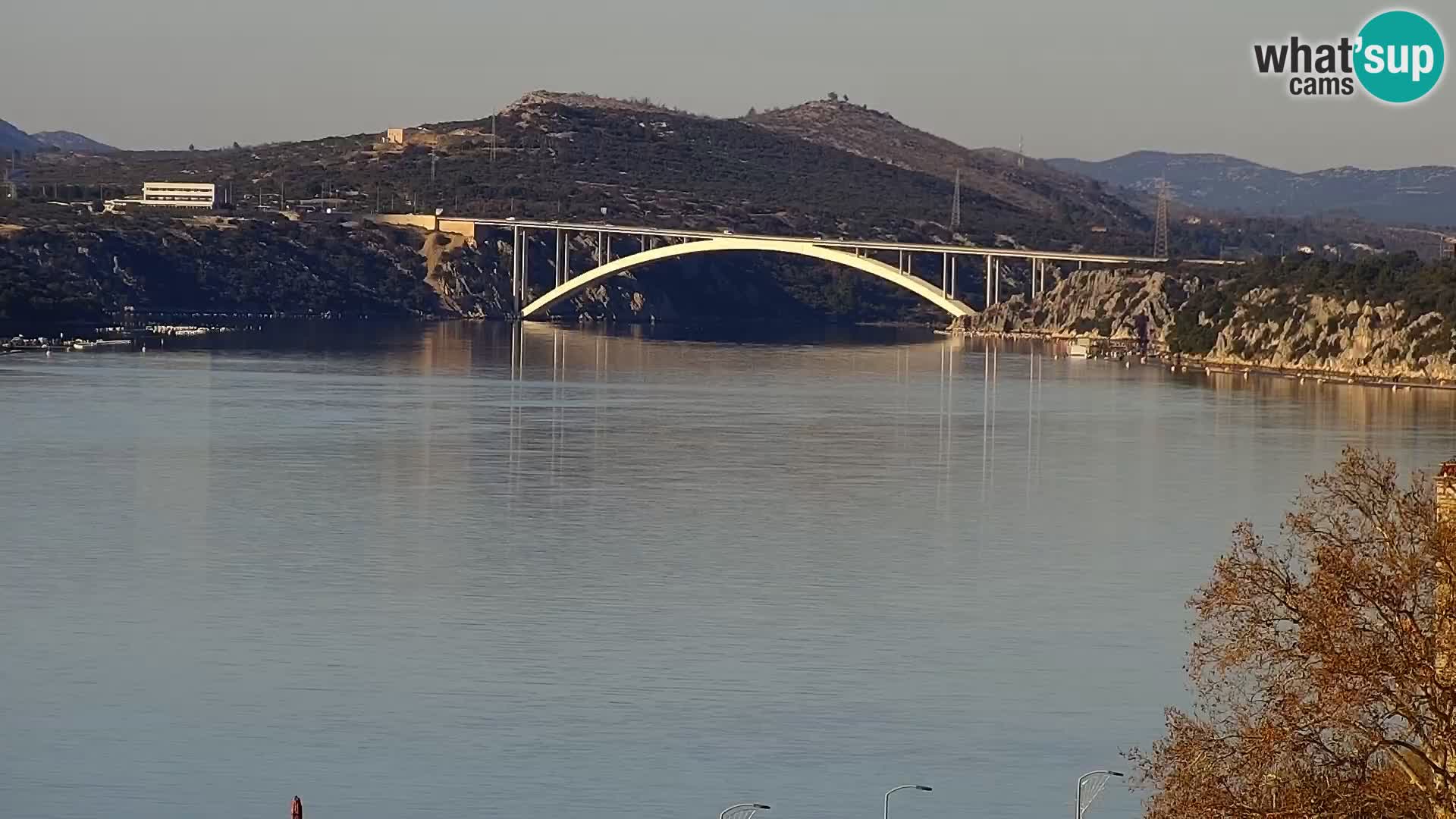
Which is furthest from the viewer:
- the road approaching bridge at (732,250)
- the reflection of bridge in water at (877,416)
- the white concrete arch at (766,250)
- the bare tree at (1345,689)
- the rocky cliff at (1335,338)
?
the road approaching bridge at (732,250)

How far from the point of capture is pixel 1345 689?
1104cm

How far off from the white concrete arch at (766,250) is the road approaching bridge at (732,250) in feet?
0.09

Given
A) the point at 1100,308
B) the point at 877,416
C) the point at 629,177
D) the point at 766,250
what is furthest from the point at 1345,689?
the point at 629,177

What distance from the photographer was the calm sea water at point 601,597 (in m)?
17.1

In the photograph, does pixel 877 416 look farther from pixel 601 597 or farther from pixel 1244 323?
pixel 1244 323

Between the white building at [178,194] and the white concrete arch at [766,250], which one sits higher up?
the white building at [178,194]

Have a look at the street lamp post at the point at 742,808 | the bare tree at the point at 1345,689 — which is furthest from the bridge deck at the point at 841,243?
the bare tree at the point at 1345,689

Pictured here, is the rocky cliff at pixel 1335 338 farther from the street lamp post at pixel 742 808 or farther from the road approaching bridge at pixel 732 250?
the street lamp post at pixel 742 808

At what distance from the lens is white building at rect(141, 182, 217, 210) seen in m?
120

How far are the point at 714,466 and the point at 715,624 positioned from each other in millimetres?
14960

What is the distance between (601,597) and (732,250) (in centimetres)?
7809

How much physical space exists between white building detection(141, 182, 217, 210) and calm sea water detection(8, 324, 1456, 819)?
71.5 metres

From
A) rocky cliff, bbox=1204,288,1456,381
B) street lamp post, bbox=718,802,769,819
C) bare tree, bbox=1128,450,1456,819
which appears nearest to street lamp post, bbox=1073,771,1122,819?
street lamp post, bbox=718,802,769,819

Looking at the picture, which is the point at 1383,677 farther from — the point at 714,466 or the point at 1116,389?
the point at 1116,389
